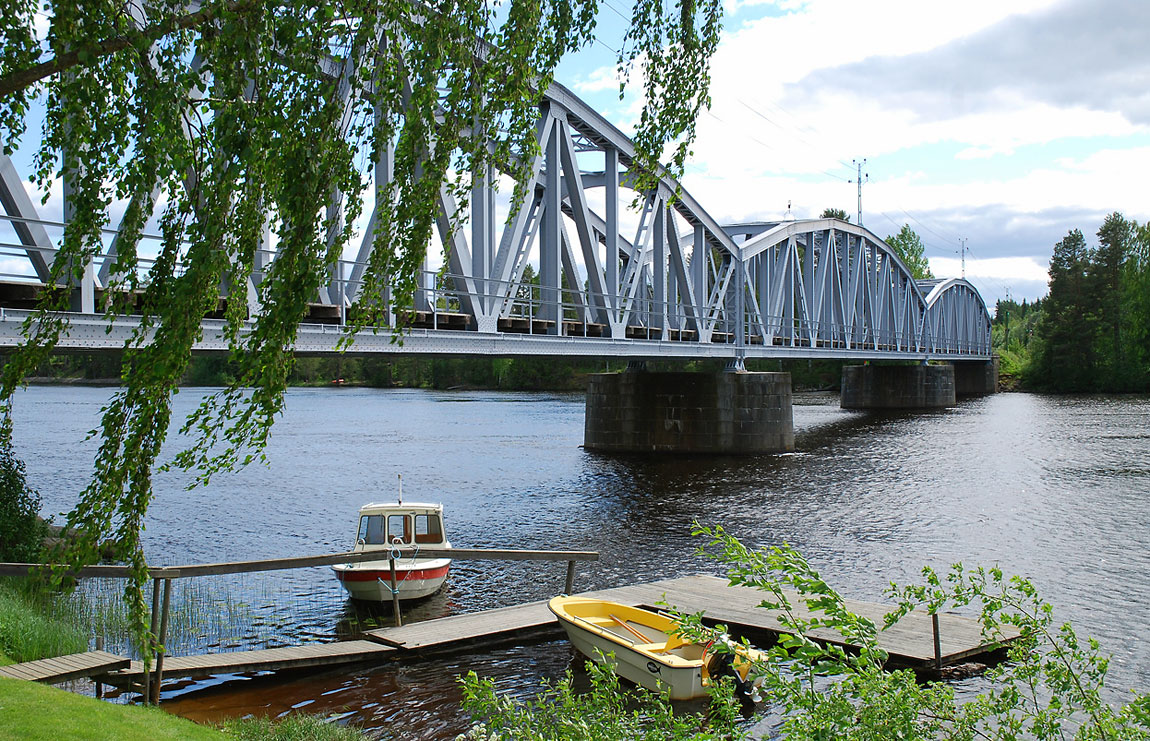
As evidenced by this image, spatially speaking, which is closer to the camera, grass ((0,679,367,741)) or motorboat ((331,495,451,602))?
grass ((0,679,367,741))

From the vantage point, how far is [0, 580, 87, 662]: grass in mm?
12789

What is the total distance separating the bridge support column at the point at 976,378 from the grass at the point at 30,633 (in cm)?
12259

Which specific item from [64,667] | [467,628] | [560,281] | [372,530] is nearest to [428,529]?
[372,530]

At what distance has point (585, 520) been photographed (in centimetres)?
2991

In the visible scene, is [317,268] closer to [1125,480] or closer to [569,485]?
[569,485]

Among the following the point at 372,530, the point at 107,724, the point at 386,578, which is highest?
the point at 372,530

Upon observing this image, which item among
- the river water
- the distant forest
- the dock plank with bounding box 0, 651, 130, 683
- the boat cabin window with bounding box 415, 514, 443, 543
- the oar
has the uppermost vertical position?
the distant forest

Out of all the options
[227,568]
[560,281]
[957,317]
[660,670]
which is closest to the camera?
[660,670]

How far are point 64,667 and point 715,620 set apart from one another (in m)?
10.3

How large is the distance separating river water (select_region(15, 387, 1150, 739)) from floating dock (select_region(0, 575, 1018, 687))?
36 centimetres

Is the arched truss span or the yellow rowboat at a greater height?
the arched truss span

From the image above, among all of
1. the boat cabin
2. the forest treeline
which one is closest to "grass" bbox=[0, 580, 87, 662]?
the boat cabin

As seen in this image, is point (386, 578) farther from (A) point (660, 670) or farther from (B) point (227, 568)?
(A) point (660, 670)

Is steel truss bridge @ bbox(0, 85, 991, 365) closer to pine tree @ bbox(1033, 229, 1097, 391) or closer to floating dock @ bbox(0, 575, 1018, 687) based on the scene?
floating dock @ bbox(0, 575, 1018, 687)
